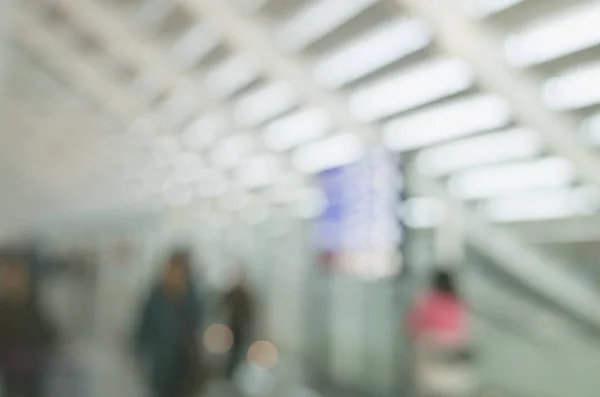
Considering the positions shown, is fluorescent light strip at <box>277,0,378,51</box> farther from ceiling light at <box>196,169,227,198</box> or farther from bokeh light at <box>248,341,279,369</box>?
ceiling light at <box>196,169,227,198</box>

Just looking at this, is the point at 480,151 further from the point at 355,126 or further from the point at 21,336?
the point at 21,336

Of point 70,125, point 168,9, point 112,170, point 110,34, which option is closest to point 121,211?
point 112,170

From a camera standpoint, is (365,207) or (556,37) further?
(365,207)

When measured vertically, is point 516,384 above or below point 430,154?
below

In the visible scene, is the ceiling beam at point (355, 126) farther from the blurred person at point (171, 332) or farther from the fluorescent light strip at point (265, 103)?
the blurred person at point (171, 332)

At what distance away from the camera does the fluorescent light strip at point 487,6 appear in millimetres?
2543

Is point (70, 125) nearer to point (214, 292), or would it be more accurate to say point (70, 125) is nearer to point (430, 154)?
point (214, 292)

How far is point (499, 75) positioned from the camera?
112 inches

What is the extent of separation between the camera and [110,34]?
4.23 meters

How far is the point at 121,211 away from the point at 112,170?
1.15 feet

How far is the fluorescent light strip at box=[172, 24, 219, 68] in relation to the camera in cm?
399

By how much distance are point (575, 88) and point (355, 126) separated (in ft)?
4.77

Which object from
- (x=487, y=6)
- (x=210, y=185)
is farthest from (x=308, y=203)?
(x=487, y=6)

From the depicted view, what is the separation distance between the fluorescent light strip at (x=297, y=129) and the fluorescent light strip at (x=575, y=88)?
4.73 ft
